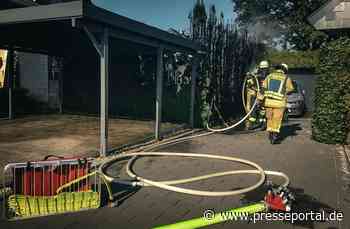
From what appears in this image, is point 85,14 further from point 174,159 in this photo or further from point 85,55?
point 85,55

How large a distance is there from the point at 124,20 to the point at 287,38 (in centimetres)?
2876

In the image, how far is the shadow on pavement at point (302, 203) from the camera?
403 centimetres

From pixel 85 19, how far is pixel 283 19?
31.5 metres

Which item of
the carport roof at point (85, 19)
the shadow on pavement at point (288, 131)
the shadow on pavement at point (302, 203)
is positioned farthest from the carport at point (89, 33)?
the shadow on pavement at point (302, 203)

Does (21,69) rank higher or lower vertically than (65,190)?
higher

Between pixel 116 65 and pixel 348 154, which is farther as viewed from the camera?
pixel 116 65

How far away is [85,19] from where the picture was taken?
6.44m

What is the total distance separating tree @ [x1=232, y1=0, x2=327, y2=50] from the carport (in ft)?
72.5

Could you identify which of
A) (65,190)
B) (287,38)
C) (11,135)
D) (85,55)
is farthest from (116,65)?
(287,38)

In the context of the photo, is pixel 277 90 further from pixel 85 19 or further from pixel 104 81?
pixel 85 19

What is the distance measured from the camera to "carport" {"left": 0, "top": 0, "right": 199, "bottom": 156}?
6473 millimetres

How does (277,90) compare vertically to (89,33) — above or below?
below

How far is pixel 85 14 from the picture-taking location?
6188 mm

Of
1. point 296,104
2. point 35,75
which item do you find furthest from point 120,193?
point 35,75
